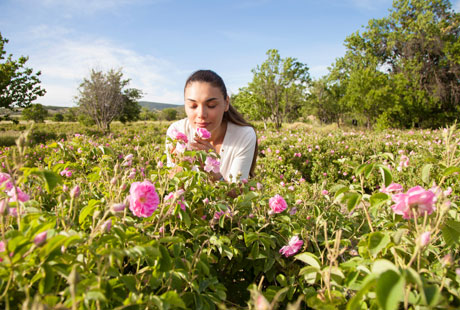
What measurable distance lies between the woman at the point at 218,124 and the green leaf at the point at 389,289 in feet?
4.05

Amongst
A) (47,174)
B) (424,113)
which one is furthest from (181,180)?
(424,113)

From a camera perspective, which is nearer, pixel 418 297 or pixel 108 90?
pixel 418 297

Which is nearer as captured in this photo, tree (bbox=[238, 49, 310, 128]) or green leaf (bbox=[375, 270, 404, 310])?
green leaf (bbox=[375, 270, 404, 310])

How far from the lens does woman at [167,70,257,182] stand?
215 centimetres

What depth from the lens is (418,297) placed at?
648mm

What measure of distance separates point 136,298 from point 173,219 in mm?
419

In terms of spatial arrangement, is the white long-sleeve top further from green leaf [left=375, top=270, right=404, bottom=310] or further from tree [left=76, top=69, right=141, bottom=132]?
tree [left=76, top=69, right=141, bottom=132]

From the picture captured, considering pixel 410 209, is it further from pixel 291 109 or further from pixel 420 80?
pixel 291 109

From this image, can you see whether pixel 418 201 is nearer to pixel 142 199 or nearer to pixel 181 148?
pixel 142 199

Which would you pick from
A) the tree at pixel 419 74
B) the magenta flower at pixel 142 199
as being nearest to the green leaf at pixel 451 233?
the magenta flower at pixel 142 199

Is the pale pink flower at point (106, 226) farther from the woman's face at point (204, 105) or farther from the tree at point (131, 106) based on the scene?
the tree at point (131, 106)

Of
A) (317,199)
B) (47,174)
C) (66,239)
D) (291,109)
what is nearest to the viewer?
(66,239)

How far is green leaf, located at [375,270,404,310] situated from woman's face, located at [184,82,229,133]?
5.74ft

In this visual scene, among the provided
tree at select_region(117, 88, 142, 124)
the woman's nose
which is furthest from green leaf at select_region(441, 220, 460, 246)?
tree at select_region(117, 88, 142, 124)
